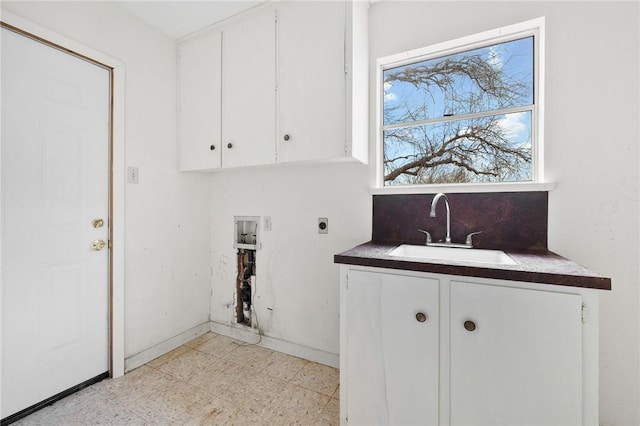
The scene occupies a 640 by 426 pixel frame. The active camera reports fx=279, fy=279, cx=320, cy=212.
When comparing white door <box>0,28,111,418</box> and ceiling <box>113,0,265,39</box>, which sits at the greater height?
ceiling <box>113,0,265,39</box>

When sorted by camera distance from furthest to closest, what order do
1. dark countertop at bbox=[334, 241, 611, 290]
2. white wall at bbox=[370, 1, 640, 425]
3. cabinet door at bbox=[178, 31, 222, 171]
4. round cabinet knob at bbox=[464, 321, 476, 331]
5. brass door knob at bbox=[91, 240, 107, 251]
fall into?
cabinet door at bbox=[178, 31, 222, 171] < brass door knob at bbox=[91, 240, 107, 251] < white wall at bbox=[370, 1, 640, 425] < round cabinet knob at bbox=[464, 321, 476, 331] < dark countertop at bbox=[334, 241, 611, 290]

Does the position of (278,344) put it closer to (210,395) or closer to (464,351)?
(210,395)

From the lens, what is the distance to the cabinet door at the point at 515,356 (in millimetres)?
996

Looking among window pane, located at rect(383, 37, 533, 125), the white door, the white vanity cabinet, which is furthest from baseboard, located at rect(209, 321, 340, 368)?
window pane, located at rect(383, 37, 533, 125)

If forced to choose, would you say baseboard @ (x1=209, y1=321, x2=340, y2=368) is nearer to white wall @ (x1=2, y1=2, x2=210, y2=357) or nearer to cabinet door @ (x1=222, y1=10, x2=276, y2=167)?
white wall @ (x1=2, y1=2, x2=210, y2=357)

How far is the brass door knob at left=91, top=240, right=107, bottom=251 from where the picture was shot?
5.79 feet

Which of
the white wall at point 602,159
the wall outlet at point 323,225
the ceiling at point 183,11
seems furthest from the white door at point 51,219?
the white wall at point 602,159

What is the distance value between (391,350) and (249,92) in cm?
177

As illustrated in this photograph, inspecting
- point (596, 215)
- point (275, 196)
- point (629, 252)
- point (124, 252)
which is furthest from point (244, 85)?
point (629, 252)

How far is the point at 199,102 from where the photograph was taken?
2.14 metres

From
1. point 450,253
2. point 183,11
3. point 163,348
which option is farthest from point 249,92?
point 163,348

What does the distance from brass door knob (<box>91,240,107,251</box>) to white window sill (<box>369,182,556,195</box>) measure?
1.77 m

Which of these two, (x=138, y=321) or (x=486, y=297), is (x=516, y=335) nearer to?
(x=486, y=297)

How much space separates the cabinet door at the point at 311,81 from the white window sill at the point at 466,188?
16.9 inches
